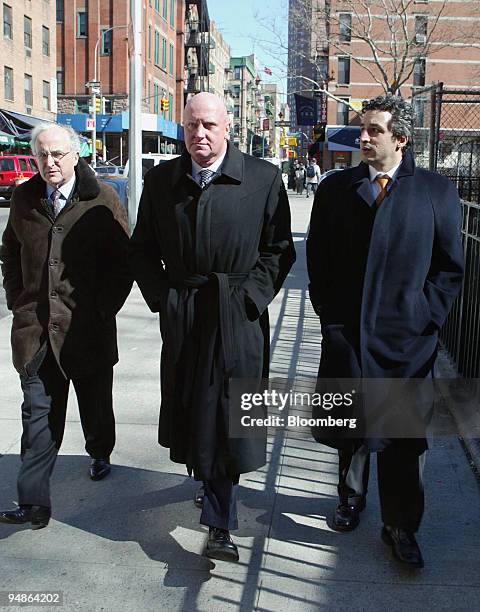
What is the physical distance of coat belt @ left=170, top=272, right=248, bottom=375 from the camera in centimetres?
348

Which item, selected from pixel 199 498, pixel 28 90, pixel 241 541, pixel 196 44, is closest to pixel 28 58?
pixel 28 90

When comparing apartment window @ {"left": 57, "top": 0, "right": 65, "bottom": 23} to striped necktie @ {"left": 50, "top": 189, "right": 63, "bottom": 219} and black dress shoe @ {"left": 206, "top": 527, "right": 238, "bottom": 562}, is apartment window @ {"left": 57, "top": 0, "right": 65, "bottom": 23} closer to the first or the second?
striped necktie @ {"left": 50, "top": 189, "right": 63, "bottom": 219}

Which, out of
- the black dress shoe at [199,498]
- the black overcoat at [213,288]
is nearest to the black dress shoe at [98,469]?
the black dress shoe at [199,498]

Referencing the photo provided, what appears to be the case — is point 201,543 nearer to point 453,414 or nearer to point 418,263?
point 418,263

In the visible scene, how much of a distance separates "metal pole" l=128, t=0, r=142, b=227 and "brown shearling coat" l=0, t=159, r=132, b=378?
943cm

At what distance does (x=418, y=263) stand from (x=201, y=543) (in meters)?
1.69

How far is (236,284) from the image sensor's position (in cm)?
355

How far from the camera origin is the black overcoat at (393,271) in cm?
344

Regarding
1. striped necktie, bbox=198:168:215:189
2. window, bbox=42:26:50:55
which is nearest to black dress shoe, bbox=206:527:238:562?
striped necktie, bbox=198:168:215:189

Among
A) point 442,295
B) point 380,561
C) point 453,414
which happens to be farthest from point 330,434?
point 453,414

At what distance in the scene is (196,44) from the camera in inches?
2992

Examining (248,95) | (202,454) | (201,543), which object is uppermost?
(248,95)

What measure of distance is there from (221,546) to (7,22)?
44.9 meters

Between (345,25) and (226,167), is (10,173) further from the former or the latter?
(226,167)
